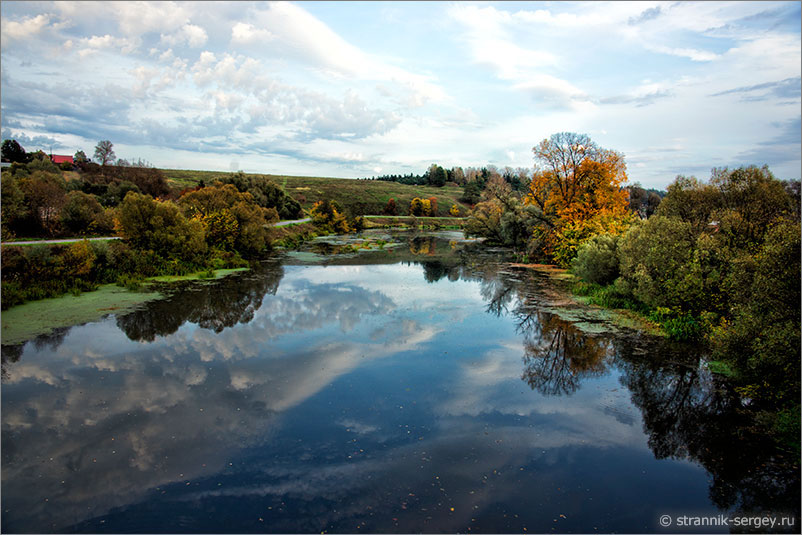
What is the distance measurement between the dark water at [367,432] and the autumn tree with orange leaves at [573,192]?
14.9 m

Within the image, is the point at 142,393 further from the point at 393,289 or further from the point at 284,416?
the point at 393,289

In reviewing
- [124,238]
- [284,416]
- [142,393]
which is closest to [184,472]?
[284,416]

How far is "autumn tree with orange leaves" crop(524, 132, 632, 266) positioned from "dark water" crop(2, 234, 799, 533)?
586 inches

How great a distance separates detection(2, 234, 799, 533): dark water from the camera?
237 inches

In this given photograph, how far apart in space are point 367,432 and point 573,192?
28057mm

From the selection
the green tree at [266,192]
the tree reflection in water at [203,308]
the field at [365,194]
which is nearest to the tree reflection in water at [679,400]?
the tree reflection in water at [203,308]

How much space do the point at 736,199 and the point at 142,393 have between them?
16.5 metres

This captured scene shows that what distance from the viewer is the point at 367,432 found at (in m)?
8.01

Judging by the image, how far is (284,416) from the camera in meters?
8.54

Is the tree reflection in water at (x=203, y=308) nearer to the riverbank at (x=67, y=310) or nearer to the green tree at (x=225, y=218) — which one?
the riverbank at (x=67, y=310)

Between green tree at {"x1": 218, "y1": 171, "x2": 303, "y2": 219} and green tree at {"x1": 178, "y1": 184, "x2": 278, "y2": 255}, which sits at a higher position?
green tree at {"x1": 218, "y1": 171, "x2": 303, "y2": 219}

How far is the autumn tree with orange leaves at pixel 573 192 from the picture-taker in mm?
28658

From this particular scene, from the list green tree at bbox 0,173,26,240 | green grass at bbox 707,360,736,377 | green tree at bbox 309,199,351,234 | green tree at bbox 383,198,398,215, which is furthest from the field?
green grass at bbox 707,360,736,377

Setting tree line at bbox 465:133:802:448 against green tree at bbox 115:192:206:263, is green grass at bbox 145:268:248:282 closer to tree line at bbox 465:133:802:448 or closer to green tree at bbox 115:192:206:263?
green tree at bbox 115:192:206:263
